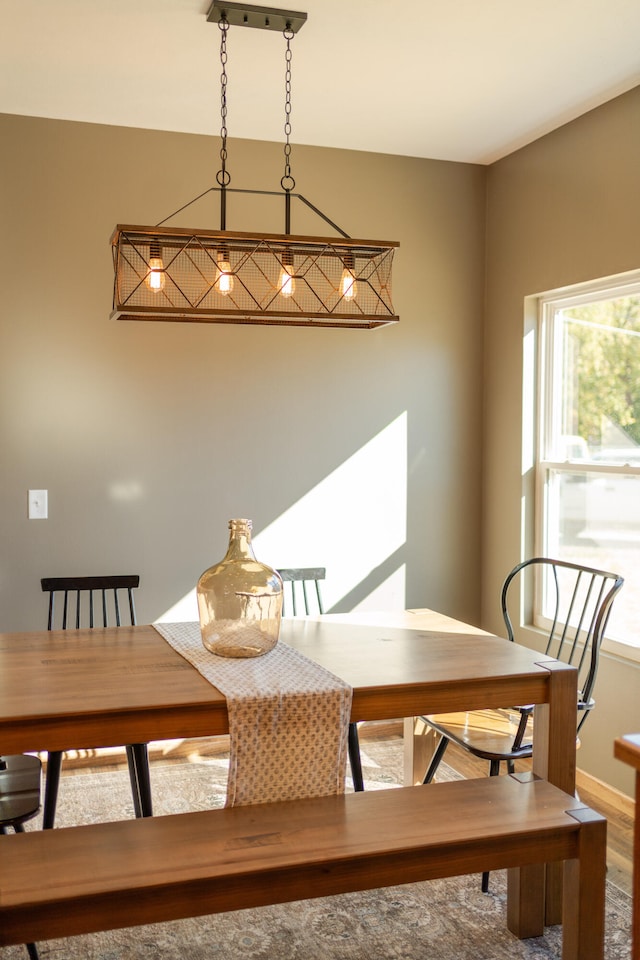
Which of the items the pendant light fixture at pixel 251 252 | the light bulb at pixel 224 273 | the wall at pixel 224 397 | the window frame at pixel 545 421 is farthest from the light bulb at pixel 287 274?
the window frame at pixel 545 421

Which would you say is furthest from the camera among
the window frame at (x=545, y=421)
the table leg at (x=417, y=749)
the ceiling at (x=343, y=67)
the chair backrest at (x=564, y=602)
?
the window frame at (x=545, y=421)

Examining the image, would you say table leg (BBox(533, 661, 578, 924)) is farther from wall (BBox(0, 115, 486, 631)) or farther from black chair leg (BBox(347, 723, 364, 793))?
wall (BBox(0, 115, 486, 631))

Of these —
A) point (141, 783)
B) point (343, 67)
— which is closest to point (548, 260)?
point (343, 67)

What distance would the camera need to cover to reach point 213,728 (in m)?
2.13

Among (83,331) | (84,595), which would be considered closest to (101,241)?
(83,331)

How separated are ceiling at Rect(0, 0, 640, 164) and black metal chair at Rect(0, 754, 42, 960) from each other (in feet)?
7.26

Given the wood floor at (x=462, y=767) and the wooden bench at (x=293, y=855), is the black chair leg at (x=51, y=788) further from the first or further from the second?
the wood floor at (x=462, y=767)

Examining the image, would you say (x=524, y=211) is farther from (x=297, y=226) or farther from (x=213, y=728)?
(x=213, y=728)

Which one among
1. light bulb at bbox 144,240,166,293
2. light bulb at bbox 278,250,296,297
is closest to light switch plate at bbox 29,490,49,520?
light bulb at bbox 144,240,166,293

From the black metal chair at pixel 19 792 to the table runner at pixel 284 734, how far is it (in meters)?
0.53

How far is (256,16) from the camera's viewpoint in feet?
9.14

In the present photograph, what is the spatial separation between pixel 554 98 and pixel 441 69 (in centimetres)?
54

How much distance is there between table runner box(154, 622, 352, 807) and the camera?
2.16m

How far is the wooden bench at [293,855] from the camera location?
1812 mm
